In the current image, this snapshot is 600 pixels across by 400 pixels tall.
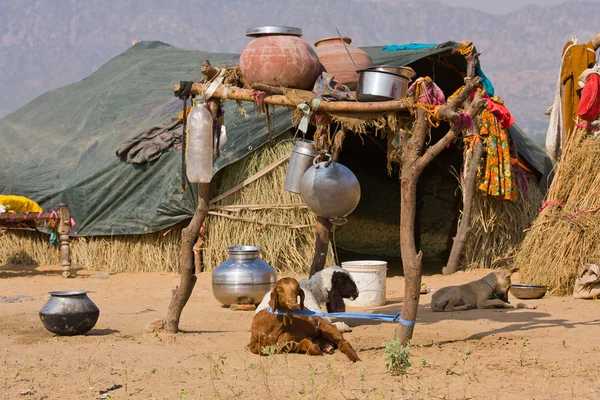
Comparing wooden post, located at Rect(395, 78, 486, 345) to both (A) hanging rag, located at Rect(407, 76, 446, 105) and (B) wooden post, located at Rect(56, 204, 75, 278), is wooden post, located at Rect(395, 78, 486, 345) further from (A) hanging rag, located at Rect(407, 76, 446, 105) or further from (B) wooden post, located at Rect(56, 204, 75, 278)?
(B) wooden post, located at Rect(56, 204, 75, 278)

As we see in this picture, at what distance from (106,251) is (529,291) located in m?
5.61

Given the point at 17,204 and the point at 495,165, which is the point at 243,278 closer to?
the point at 495,165

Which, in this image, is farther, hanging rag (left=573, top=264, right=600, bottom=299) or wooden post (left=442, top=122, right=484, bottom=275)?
wooden post (left=442, top=122, right=484, bottom=275)

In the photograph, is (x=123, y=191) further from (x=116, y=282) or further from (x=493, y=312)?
(x=493, y=312)

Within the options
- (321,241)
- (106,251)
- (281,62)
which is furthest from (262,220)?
(281,62)

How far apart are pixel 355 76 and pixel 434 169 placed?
612cm

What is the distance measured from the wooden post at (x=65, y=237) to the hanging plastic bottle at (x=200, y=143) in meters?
4.68

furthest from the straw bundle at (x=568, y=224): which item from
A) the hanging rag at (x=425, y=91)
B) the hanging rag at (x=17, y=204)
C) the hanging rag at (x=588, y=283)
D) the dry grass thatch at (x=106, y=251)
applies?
the hanging rag at (x=17, y=204)

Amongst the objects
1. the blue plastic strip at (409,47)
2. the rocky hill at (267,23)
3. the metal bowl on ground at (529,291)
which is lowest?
the metal bowl on ground at (529,291)

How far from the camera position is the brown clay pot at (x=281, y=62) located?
5.82 meters

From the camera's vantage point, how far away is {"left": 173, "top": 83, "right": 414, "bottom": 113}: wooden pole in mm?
5422

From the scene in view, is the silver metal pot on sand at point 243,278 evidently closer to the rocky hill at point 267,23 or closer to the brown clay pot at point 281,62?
the brown clay pot at point 281,62

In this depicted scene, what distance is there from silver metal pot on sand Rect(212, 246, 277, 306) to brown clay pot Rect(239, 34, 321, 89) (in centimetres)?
210

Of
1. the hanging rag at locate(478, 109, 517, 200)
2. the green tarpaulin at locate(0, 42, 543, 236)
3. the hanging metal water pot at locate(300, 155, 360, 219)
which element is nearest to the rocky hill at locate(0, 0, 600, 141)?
the green tarpaulin at locate(0, 42, 543, 236)
